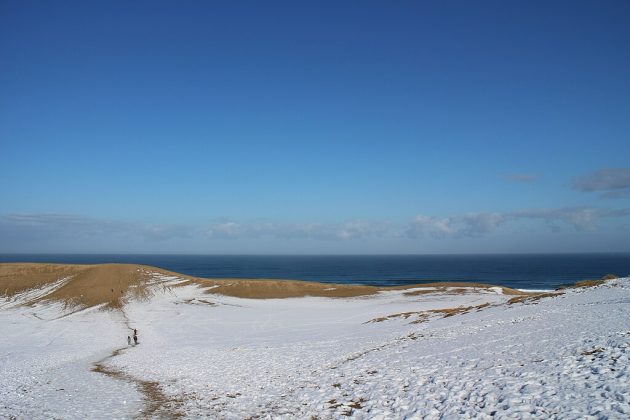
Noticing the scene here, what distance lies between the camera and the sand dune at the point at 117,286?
60188 mm

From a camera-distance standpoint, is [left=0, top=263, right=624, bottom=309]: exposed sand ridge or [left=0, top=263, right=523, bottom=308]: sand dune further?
[left=0, top=263, right=523, bottom=308]: sand dune

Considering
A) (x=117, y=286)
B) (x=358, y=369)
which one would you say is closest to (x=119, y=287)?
(x=117, y=286)

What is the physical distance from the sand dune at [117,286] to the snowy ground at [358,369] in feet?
67.9

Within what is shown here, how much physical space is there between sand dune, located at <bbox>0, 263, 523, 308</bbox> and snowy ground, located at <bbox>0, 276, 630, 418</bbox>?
2070cm

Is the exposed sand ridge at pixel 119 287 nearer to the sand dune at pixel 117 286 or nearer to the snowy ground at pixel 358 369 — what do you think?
the sand dune at pixel 117 286

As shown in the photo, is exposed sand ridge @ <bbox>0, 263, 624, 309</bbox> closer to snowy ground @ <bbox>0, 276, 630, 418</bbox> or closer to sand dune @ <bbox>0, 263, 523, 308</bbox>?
sand dune @ <bbox>0, 263, 523, 308</bbox>

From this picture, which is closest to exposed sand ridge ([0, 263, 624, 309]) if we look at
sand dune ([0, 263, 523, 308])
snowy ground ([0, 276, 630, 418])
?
sand dune ([0, 263, 523, 308])

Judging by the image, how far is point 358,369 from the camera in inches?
722

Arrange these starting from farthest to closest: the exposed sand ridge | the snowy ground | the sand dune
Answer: the sand dune → the exposed sand ridge → the snowy ground

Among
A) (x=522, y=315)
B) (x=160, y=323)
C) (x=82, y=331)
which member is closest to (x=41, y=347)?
(x=82, y=331)

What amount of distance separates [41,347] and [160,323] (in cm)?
1411

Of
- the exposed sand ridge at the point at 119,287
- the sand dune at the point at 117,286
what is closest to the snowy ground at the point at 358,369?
the exposed sand ridge at the point at 119,287

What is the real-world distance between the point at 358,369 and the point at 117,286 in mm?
56884

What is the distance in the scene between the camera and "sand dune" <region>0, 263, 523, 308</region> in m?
60.2
